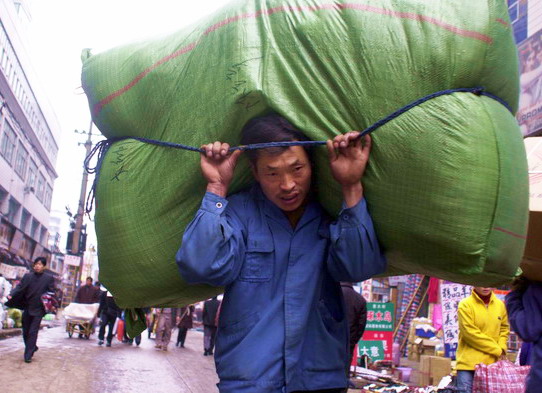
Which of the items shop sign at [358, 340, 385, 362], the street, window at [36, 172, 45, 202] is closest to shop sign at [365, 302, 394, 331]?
shop sign at [358, 340, 385, 362]

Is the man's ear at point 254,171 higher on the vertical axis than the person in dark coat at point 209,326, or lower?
higher

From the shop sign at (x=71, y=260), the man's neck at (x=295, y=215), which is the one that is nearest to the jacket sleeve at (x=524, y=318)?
the man's neck at (x=295, y=215)

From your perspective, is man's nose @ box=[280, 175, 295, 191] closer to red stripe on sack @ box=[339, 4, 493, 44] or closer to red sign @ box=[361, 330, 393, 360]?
red stripe on sack @ box=[339, 4, 493, 44]

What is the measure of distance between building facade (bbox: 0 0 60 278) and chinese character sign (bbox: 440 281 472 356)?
2533cm

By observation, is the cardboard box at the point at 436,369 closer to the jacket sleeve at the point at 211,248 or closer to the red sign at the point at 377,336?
the red sign at the point at 377,336

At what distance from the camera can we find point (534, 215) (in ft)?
8.86

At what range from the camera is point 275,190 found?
81.9 inches

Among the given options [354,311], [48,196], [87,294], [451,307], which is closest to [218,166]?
[354,311]

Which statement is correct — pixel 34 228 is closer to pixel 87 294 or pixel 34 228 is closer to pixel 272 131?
pixel 87 294

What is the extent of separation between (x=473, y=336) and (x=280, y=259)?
167 inches

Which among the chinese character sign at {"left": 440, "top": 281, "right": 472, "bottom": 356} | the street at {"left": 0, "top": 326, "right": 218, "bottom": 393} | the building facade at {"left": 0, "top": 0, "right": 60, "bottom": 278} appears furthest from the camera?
the building facade at {"left": 0, "top": 0, "right": 60, "bottom": 278}

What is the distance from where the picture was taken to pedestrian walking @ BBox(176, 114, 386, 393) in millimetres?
1931

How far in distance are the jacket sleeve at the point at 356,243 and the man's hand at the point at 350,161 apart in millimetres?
47

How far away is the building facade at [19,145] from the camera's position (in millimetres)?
33250
